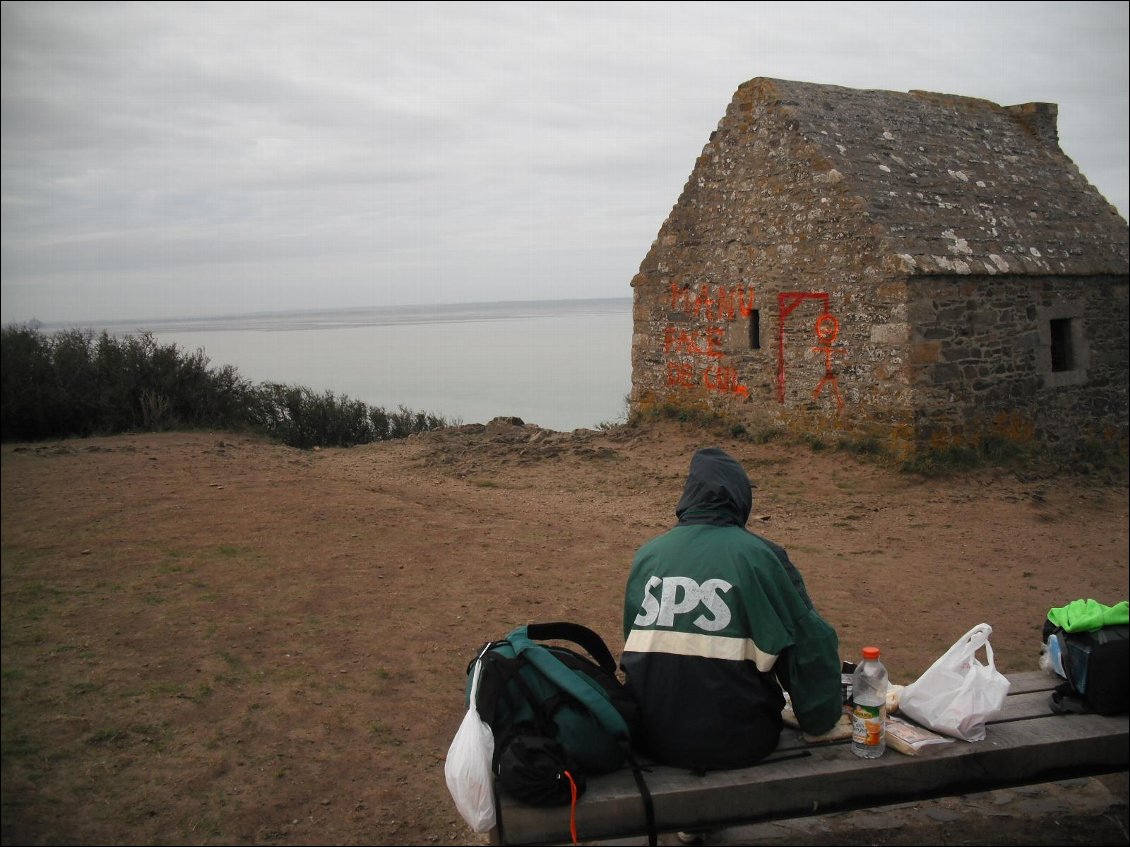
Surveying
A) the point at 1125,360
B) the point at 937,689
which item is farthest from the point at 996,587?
the point at 1125,360

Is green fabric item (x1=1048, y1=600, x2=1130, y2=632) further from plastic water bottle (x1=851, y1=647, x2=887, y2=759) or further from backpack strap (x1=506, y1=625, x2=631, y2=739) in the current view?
backpack strap (x1=506, y1=625, x2=631, y2=739)

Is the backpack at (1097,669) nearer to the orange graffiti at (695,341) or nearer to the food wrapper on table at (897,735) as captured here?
the food wrapper on table at (897,735)

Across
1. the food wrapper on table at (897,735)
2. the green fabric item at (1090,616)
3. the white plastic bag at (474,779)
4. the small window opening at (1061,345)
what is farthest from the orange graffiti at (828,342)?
the white plastic bag at (474,779)

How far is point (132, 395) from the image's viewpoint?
1495 cm

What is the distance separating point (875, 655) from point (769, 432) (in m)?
9.41

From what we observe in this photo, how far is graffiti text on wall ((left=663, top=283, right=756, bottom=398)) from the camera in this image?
43.7ft

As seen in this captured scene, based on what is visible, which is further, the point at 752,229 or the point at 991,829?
the point at 752,229

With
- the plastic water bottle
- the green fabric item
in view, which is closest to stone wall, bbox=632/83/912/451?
the green fabric item

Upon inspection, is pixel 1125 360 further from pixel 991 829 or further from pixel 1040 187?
pixel 991 829

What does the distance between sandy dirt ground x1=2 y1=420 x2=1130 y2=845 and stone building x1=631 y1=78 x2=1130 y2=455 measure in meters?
1.01

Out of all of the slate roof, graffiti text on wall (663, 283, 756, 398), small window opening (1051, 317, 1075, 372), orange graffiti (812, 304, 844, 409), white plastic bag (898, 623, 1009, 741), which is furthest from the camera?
graffiti text on wall (663, 283, 756, 398)

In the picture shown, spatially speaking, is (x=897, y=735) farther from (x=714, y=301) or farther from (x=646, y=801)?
(x=714, y=301)

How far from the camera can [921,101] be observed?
14.0 m

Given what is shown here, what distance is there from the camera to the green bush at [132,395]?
13945 mm
